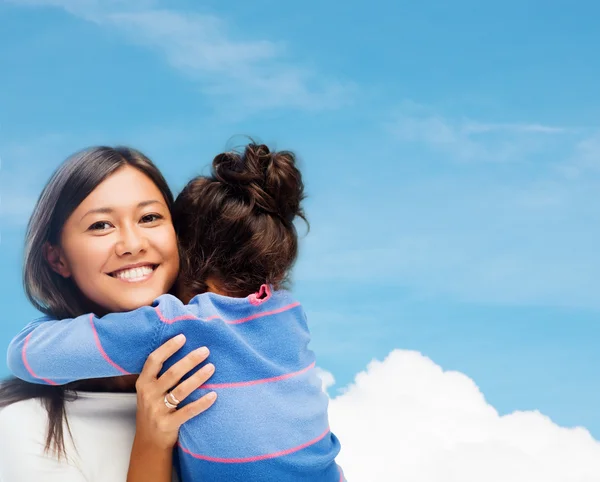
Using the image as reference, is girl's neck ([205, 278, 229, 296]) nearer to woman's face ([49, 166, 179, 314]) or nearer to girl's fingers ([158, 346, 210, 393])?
woman's face ([49, 166, 179, 314])

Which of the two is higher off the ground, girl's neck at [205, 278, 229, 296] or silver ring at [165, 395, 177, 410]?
girl's neck at [205, 278, 229, 296]

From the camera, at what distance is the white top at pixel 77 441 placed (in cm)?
240

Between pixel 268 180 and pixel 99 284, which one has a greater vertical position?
pixel 268 180

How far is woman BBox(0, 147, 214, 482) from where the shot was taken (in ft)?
8.03

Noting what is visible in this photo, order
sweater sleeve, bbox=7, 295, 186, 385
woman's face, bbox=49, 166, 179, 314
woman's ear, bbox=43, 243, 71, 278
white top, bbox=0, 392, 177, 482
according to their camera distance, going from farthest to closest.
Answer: woman's ear, bbox=43, 243, 71, 278 < woman's face, bbox=49, 166, 179, 314 < white top, bbox=0, 392, 177, 482 < sweater sleeve, bbox=7, 295, 186, 385

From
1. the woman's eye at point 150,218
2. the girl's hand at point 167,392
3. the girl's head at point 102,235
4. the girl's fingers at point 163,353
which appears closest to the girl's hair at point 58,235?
the girl's head at point 102,235

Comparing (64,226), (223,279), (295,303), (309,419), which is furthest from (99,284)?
(309,419)

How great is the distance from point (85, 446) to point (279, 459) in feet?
2.33

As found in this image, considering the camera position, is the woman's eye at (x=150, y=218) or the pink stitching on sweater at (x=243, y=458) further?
the woman's eye at (x=150, y=218)

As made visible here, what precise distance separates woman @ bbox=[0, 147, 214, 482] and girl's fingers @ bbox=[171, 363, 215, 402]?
0.25 meters

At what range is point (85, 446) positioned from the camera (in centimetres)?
252

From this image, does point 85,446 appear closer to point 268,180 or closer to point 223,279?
point 223,279

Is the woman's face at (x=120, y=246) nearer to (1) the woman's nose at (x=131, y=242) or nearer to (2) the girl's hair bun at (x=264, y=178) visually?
(1) the woman's nose at (x=131, y=242)

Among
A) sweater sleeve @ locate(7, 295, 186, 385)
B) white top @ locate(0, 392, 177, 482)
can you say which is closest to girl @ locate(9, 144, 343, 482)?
sweater sleeve @ locate(7, 295, 186, 385)
